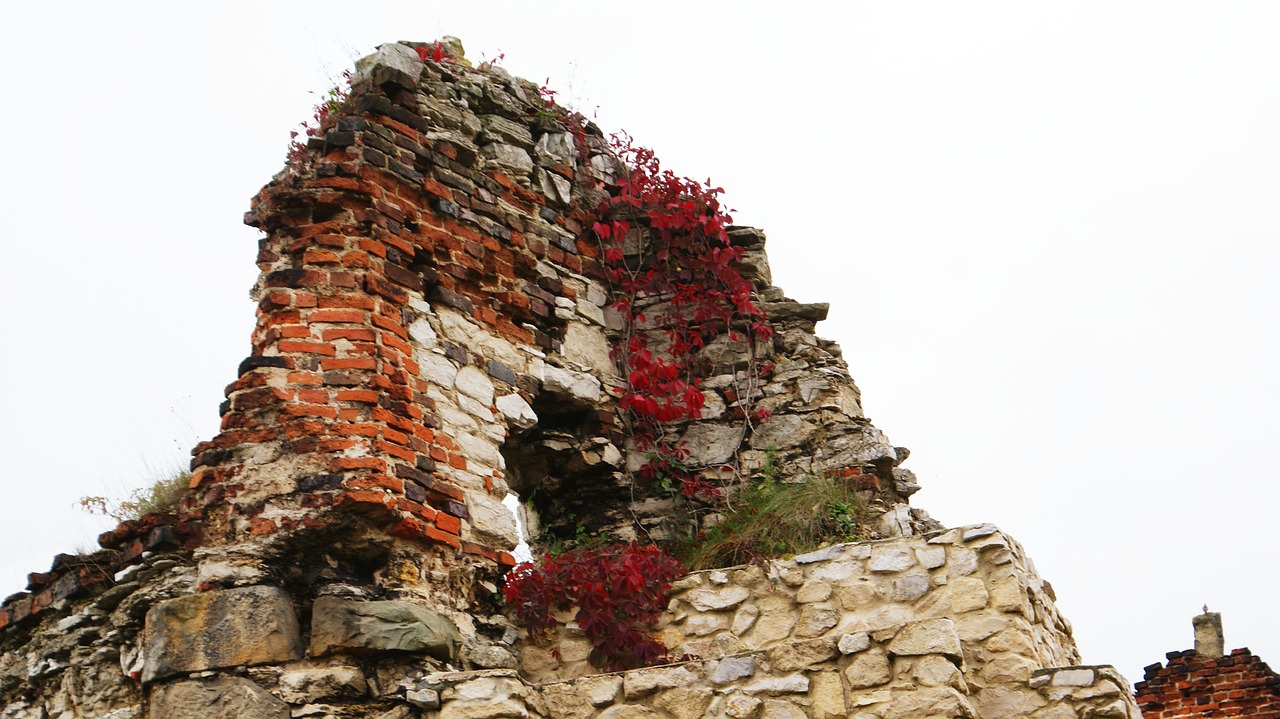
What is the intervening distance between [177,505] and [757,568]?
8.39 feet

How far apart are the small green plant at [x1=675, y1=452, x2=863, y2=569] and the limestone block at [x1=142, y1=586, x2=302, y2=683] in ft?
7.26

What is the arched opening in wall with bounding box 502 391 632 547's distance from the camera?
7090mm

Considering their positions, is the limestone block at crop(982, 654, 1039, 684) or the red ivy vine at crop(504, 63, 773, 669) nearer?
the limestone block at crop(982, 654, 1039, 684)

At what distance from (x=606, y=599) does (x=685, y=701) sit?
0.82m

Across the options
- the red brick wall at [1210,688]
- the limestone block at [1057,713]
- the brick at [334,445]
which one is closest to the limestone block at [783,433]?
the limestone block at [1057,713]

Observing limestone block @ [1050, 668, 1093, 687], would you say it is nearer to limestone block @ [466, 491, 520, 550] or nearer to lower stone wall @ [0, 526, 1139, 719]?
lower stone wall @ [0, 526, 1139, 719]

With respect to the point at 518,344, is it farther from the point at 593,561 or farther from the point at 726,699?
the point at 726,699

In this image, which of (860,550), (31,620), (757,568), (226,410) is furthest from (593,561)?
(31,620)

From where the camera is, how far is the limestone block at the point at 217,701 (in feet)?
16.2

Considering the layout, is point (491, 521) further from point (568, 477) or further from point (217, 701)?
point (217, 701)

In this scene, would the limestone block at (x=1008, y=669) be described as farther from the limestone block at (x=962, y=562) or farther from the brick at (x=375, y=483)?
the brick at (x=375, y=483)

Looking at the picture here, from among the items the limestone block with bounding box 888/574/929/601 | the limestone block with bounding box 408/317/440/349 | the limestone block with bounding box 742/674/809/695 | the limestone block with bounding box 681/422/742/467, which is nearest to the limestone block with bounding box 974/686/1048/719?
the limestone block with bounding box 888/574/929/601

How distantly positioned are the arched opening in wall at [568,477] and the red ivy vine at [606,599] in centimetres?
97

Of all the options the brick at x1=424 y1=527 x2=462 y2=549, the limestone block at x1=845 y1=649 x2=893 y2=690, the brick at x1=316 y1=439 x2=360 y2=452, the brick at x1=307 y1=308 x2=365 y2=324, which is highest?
the brick at x1=307 y1=308 x2=365 y2=324
